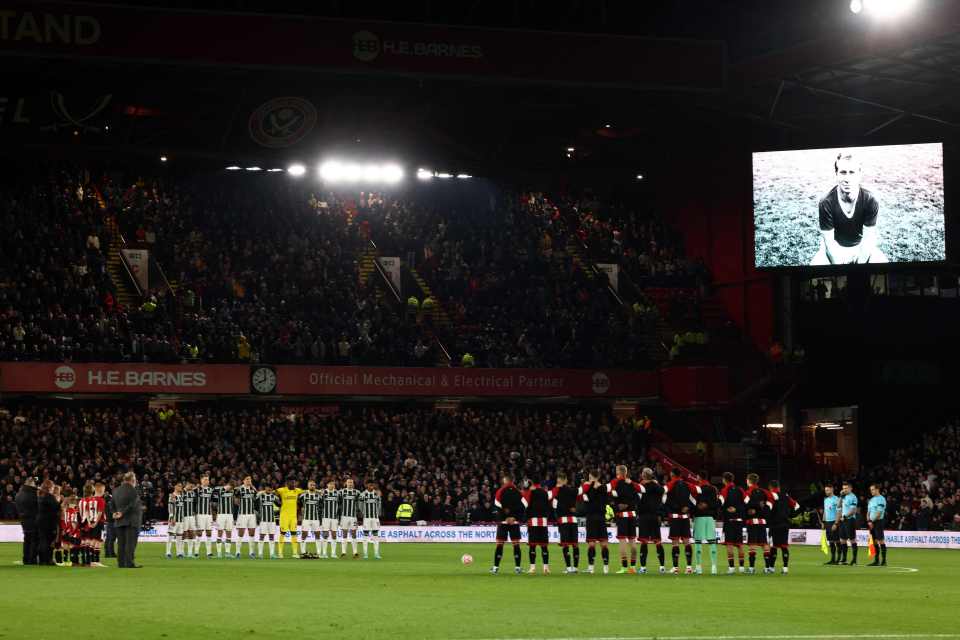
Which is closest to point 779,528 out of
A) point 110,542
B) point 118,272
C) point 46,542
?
point 46,542

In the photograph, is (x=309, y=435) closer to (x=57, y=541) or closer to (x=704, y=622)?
(x=57, y=541)

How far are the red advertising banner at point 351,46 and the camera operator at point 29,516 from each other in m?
17.1

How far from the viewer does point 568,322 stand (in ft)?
188

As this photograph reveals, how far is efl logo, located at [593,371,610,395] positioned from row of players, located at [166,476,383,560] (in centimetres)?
2121

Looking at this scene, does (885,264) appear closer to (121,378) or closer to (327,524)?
(327,524)

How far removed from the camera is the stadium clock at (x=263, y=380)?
165 ft

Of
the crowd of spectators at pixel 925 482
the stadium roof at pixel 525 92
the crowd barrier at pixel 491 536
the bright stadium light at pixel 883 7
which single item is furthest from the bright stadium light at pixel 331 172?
the crowd of spectators at pixel 925 482

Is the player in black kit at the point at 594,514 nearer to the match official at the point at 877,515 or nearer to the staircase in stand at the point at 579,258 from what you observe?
the match official at the point at 877,515

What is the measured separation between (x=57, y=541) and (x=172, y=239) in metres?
27.5

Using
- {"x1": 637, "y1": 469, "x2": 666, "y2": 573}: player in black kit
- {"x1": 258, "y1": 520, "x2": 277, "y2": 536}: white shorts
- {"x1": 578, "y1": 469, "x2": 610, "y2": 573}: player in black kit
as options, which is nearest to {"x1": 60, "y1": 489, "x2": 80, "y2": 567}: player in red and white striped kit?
{"x1": 258, "y1": 520, "x2": 277, "y2": 536}: white shorts

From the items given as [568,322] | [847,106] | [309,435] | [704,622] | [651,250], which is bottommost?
Result: [704,622]

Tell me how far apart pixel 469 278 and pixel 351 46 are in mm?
16582

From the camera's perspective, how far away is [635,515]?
96.7 feet

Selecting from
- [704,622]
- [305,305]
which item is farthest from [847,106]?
[704,622]
